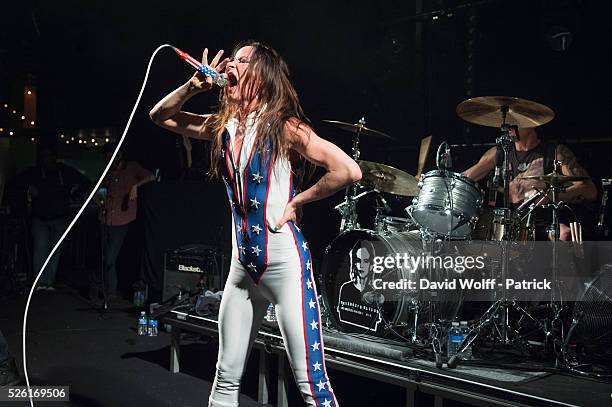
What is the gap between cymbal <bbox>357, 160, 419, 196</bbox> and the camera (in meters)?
5.09

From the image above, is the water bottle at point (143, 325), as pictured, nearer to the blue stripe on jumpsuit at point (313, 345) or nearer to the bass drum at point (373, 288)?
the bass drum at point (373, 288)

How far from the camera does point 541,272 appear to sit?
5090mm

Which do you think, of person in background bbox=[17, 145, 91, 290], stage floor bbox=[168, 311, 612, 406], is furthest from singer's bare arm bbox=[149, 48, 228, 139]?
person in background bbox=[17, 145, 91, 290]

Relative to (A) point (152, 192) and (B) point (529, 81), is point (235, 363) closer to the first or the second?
(B) point (529, 81)

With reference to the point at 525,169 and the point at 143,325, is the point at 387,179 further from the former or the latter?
the point at 143,325

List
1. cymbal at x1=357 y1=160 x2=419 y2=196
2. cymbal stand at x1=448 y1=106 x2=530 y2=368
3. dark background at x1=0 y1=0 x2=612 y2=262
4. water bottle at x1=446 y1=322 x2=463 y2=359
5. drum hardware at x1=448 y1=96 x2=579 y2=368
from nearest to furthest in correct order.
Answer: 1. water bottle at x1=446 y1=322 x2=463 y2=359
2. cymbal stand at x1=448 y1=106 x2=530 y2=368
3. drum hardware at x1=448 y1=96 x2=579 y2=368
4. cymbal at x1=357 y1=160 x2=419 y2=196
5. dark background at x1=0 y1=0 x2=612 y2=262

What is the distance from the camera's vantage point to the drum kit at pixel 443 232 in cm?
484

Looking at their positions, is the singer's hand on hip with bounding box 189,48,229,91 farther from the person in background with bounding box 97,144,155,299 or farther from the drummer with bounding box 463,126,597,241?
the person in background with bounding box 97,144,155,299

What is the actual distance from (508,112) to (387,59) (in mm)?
3044

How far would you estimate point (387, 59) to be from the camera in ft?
25.9

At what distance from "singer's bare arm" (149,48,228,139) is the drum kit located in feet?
7.39

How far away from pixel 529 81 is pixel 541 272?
2.62 metres

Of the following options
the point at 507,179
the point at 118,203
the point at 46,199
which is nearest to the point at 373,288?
the point at 507,179

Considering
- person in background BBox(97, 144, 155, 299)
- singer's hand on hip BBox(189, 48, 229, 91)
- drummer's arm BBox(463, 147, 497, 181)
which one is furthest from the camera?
person in background BBox(97, 144, 155, 299)
